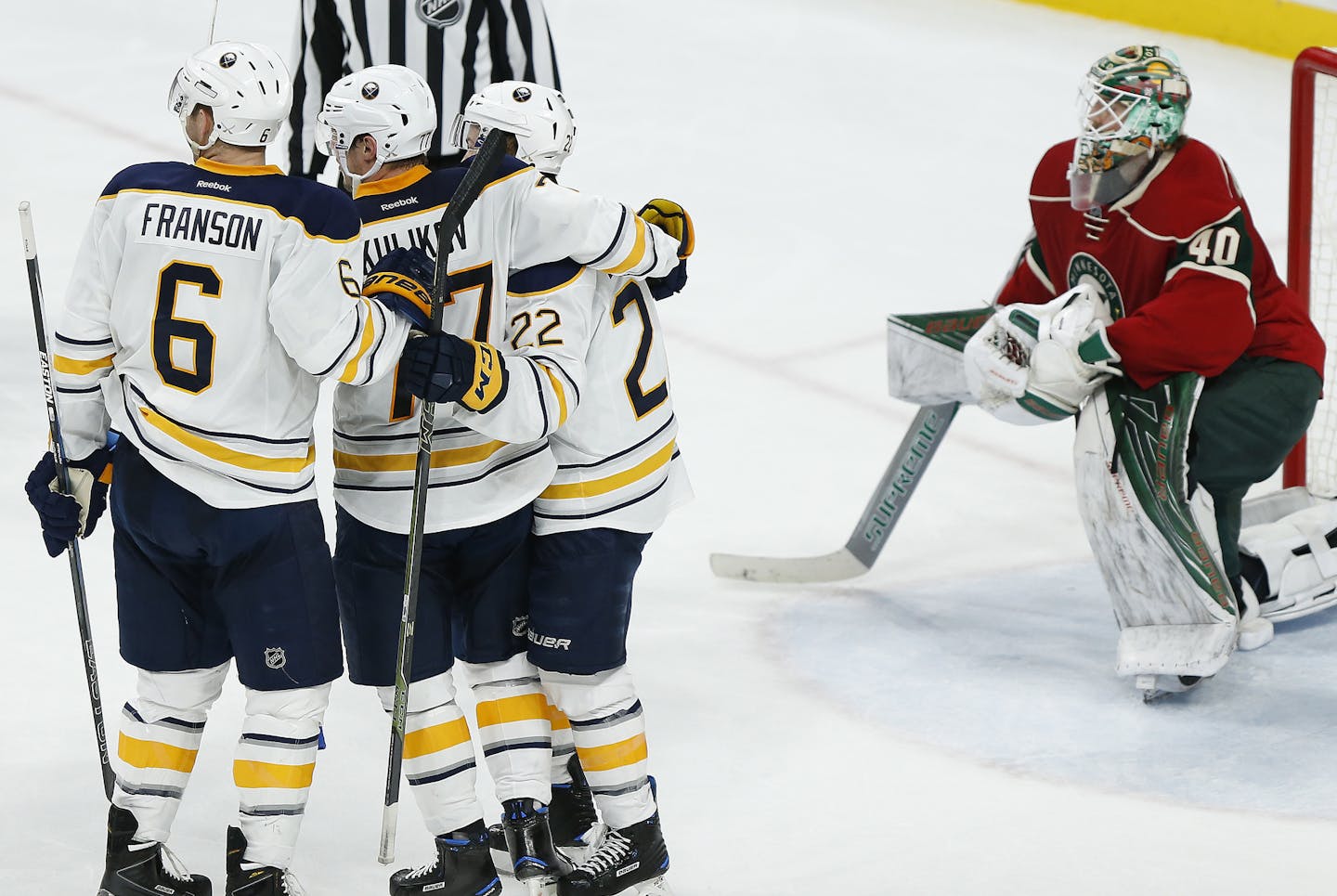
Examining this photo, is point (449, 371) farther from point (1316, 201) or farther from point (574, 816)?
point (1316, 201)

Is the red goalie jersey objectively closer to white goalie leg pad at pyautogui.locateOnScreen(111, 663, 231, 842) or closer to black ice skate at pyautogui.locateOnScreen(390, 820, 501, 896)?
black ice skate at pyautogui.locateOnScreen(390, 820, 501, 896)

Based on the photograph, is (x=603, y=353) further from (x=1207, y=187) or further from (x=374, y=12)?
(x=374, y=12)

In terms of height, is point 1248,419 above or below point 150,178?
below

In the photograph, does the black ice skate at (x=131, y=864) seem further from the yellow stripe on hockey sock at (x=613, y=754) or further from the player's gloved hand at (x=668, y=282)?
the player's gloved hand at (x=668, y=282)

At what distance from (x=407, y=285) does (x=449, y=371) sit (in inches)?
6.8

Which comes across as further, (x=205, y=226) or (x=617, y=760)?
(x=617, y=760)

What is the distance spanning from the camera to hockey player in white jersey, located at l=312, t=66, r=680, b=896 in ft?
8.48

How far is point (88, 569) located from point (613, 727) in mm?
1704

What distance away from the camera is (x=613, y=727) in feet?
8.98

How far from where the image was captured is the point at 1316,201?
4203 millimetres

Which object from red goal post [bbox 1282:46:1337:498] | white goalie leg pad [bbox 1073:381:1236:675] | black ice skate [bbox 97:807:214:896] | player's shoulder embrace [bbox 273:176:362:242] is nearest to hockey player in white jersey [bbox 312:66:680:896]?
player's shoulder embrace [bbox 273:176:362:242]

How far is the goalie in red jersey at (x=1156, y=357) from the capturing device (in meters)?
3.38

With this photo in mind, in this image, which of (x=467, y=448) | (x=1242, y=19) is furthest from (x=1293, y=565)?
(x=1242, y=19)

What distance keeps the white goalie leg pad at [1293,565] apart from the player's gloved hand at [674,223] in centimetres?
157
